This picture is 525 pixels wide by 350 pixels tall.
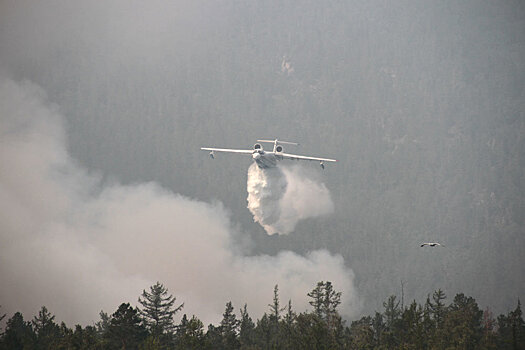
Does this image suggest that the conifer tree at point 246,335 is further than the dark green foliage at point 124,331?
Yes

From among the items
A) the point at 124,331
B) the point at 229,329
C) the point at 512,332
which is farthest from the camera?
the point at 229,329

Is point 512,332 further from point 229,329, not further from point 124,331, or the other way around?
point 124,331

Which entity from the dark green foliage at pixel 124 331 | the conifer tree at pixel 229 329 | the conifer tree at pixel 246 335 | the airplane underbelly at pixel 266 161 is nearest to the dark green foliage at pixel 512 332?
the conifer tree at pixel 229 329

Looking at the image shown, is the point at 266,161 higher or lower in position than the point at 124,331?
higher

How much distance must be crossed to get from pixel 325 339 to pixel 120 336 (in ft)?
67.1

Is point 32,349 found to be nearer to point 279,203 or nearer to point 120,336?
point 120,336

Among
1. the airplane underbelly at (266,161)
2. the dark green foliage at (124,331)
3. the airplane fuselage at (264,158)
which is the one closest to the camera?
the dark green foliage at (124,331)

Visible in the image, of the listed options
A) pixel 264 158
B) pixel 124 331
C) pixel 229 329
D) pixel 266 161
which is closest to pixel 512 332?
pixel 229 329

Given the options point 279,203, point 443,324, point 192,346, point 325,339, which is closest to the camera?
point 192,346

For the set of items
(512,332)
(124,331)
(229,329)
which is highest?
(229,329)

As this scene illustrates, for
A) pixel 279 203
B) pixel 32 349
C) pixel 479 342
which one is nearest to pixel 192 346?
pixel 32 349

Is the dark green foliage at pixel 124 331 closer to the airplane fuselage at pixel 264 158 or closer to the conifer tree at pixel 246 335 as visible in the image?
the conifer tree at pixel 246 335

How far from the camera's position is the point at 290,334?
72.8 metres

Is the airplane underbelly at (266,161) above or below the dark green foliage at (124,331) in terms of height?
above
